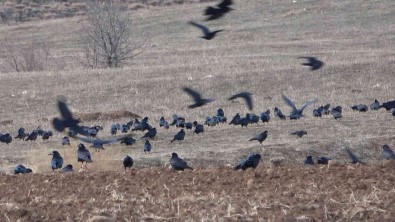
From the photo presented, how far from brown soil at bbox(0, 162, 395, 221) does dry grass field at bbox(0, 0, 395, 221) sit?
2cm

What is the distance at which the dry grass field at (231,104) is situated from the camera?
1027cm

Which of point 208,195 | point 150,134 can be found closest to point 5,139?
point 150,134

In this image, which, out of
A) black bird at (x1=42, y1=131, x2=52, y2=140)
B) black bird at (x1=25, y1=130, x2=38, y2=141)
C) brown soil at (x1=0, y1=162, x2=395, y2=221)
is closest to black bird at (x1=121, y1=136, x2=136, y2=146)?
black bird at (x1=42, y1=131, x2=52, y2=140)

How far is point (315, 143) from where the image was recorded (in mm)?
18172

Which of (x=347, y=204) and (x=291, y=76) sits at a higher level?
(x=347, y=204)

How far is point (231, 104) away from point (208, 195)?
17.6 meters

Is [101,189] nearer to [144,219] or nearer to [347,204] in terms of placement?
[144,219]

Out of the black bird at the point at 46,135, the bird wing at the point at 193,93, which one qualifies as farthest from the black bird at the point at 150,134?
the black bird at the point at 46,135

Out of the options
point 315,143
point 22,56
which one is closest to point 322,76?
point 315,143

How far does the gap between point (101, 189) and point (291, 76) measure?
834 inches

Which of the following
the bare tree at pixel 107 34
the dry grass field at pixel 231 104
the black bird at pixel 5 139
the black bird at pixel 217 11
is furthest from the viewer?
the bare tree at pixel 107 34

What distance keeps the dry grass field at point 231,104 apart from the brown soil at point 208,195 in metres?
0.02

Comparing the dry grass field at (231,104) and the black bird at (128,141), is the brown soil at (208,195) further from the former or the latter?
the black bird at (128,141)

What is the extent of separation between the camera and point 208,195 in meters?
10.8
